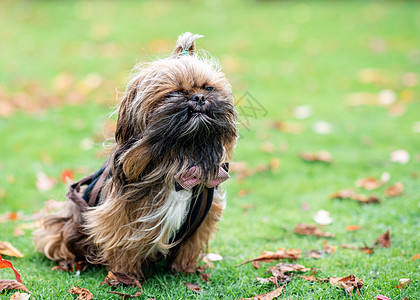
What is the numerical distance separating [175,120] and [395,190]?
118 inches

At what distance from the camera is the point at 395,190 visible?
4930 mm

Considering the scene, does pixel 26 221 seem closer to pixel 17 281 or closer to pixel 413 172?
pixel 17 281

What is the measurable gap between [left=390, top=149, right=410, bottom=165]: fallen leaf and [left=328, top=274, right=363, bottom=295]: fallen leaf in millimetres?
2897

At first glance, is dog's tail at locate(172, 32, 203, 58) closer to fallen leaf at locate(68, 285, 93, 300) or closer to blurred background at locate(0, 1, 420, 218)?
blurred background at locate(0, 1, 420, 218)

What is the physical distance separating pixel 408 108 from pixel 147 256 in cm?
566

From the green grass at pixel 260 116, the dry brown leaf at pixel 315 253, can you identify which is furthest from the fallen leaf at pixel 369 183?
the dry brown leaf at pixel 315 253

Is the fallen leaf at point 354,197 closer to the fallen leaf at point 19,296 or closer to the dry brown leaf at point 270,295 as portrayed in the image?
the dry brown leaf at point 270,295

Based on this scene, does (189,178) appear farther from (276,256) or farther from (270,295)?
(276,256)

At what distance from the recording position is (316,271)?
135 inches

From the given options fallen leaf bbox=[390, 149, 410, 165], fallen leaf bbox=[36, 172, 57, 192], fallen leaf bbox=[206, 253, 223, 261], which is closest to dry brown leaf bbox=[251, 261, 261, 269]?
fallen leaf bbox=[206, 253, 223, 261]

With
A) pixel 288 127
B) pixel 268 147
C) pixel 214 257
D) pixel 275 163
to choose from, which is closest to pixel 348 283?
pixel 214 257

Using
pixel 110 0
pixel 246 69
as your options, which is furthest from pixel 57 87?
pixel 110 0

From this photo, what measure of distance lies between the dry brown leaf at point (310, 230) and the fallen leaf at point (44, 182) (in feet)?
8.90

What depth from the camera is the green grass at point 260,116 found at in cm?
354
